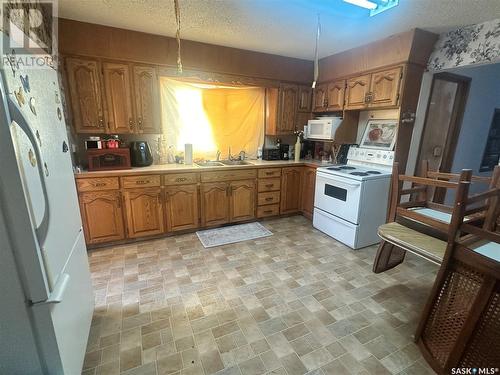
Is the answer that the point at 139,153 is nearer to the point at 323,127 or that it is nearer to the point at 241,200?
the point at 241,200

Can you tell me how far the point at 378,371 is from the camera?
4.55 ft

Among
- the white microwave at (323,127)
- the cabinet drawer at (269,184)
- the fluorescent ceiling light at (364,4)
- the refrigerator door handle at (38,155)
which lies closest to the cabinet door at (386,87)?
the white microwave at (323,127)

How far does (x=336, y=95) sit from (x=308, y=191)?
140 cm

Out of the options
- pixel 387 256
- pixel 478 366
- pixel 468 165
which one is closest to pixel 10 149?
pixel 478 366

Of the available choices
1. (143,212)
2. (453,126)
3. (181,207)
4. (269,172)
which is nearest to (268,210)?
(269,172)

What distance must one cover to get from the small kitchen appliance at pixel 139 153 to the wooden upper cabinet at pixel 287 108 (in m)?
1.93

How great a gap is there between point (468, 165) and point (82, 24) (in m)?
5.20

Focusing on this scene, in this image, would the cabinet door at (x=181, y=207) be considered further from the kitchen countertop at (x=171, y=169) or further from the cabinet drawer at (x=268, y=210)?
the cabinet drawer at (x=268, y=210)

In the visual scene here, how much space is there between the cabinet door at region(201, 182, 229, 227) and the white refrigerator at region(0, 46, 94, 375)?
6.25 feet

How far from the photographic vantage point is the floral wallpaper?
7.15 feet

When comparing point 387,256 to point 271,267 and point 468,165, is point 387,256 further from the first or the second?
point 468,165

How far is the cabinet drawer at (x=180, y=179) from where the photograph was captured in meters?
2.85

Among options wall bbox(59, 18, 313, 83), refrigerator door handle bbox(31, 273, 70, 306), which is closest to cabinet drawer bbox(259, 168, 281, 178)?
wall bbox(59, 18, 313, 83)

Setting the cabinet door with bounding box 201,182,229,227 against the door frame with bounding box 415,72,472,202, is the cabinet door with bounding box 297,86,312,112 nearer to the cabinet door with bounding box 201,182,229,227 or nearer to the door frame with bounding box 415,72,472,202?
the door frame with bounding box 415,72,472,202
